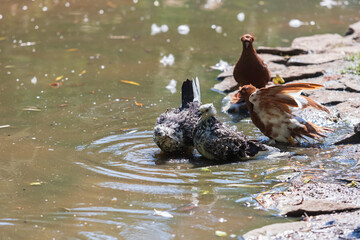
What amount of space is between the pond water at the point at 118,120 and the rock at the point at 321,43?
689 millimetres

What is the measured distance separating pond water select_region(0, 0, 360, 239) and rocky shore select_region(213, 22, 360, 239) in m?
0.18

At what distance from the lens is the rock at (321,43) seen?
27.5ft

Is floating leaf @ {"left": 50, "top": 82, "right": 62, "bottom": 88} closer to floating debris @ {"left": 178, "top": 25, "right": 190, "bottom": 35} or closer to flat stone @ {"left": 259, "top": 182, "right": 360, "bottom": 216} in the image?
floating debris @ {"left": 178, "top": 25, "right": 190, "bottom": 35}

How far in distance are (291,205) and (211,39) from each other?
247 inches

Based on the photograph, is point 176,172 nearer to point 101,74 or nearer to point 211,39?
point 101,74

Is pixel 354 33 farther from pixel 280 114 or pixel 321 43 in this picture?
pixel 280 114

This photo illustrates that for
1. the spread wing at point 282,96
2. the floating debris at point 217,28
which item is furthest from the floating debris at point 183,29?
the spread wing at point 282,96

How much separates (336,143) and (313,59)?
292cm

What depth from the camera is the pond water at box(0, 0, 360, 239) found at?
3693 millimetres

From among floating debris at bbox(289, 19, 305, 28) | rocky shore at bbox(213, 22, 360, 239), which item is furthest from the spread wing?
floating debris at bbox(289, 19, 305, 28)

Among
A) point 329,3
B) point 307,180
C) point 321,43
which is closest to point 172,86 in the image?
point 321,43

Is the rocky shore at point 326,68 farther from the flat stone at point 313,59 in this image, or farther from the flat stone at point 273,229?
the flat stone at point 273,229

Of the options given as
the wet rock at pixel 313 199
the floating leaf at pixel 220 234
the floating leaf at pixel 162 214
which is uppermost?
the wet rock at pixel 313 199

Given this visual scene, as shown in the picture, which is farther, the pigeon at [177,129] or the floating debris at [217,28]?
the floating debris at [217,28]
